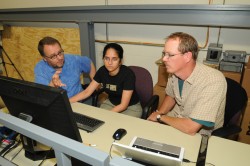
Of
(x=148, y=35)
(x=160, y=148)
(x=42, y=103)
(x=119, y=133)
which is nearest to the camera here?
(x=42, y=103)

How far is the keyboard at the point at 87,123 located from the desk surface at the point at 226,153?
696mm

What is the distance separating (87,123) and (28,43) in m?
2.72

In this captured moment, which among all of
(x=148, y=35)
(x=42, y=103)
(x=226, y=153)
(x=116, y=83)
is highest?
(x=148, y=35)

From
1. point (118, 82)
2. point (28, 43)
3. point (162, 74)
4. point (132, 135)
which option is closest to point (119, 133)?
point (132, 135)

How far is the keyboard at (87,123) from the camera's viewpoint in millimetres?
1322

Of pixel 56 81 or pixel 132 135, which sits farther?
pixel 56 81

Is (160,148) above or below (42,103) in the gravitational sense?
below

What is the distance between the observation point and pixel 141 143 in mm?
1053

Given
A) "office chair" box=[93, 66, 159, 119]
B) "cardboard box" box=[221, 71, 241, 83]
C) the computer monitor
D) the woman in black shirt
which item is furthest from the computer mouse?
"cardboard box" box=[221, 71, 241, 83]

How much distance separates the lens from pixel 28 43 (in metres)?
3.48

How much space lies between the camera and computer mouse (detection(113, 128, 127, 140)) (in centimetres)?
121

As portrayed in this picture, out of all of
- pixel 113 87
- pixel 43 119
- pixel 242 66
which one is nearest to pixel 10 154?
pixel 43 119

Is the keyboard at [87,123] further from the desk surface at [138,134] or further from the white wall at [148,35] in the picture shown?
the white wall at [148,35]

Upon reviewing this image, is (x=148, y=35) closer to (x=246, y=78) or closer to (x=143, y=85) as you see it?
(x=143, y=85)
